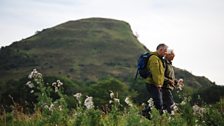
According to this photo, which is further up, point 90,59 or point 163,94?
point 163,94

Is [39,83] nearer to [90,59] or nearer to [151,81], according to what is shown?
[151,81]

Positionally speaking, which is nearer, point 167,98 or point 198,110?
point 198,110

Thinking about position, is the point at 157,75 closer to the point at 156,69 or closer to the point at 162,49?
the point at 156,69

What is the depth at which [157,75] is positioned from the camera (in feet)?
32.0

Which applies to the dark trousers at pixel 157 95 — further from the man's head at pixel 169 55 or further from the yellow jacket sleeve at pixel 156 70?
the man's head at pixel 169 55

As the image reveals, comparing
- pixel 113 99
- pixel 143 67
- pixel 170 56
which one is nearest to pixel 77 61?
pixel 170 56

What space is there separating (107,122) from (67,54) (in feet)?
595

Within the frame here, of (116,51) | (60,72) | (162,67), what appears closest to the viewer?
(162,67)

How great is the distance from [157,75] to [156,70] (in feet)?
0.29

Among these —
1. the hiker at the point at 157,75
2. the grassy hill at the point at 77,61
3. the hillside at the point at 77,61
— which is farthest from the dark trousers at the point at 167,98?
the grassy hill at the point at 77,61

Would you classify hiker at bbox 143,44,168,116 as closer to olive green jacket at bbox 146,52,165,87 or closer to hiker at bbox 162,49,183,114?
olive green jacket at bbox 146,52,165,87

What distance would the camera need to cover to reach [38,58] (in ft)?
582

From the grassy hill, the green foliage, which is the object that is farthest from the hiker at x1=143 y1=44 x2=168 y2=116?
the grassy hill

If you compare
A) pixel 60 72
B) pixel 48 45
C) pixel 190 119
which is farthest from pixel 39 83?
pixel 48 45
